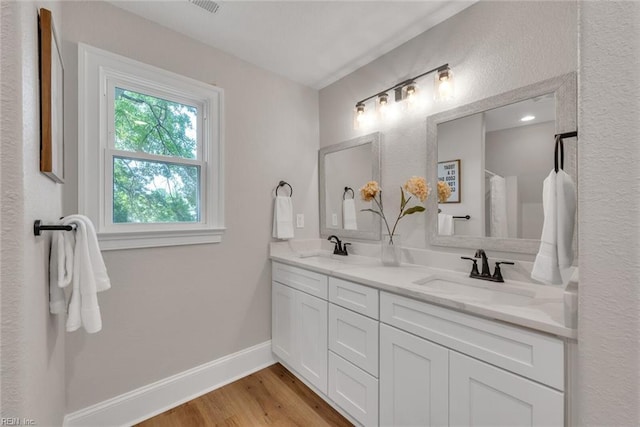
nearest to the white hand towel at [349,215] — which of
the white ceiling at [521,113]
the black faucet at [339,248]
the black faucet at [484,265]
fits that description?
the black faucet at [339,248]

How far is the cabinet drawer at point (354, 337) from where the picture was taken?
1.38 metres

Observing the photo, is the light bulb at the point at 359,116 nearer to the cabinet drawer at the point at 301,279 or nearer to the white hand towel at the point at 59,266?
the cabinet drawer at the point at 301,279

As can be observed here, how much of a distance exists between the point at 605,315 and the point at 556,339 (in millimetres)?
193

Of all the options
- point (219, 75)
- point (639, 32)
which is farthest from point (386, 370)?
point (219, 75)

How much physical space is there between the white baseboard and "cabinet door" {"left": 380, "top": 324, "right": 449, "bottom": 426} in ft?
3.79

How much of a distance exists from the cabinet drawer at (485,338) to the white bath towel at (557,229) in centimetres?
23

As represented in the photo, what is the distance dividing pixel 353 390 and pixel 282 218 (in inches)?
53.3

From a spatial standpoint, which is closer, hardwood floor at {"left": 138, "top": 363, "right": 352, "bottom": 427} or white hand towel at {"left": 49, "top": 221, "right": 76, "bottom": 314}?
white hand towel at {"left": 49, "top": 221, "right": 76, "bottom": 314}

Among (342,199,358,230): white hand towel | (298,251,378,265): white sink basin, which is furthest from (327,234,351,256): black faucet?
(342,199,358,230): white hand towel

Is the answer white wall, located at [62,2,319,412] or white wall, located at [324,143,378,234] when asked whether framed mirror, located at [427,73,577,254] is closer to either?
white wall, located at [324,143,378,234]

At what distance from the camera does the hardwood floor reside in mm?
1575

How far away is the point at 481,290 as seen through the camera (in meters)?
1.27
